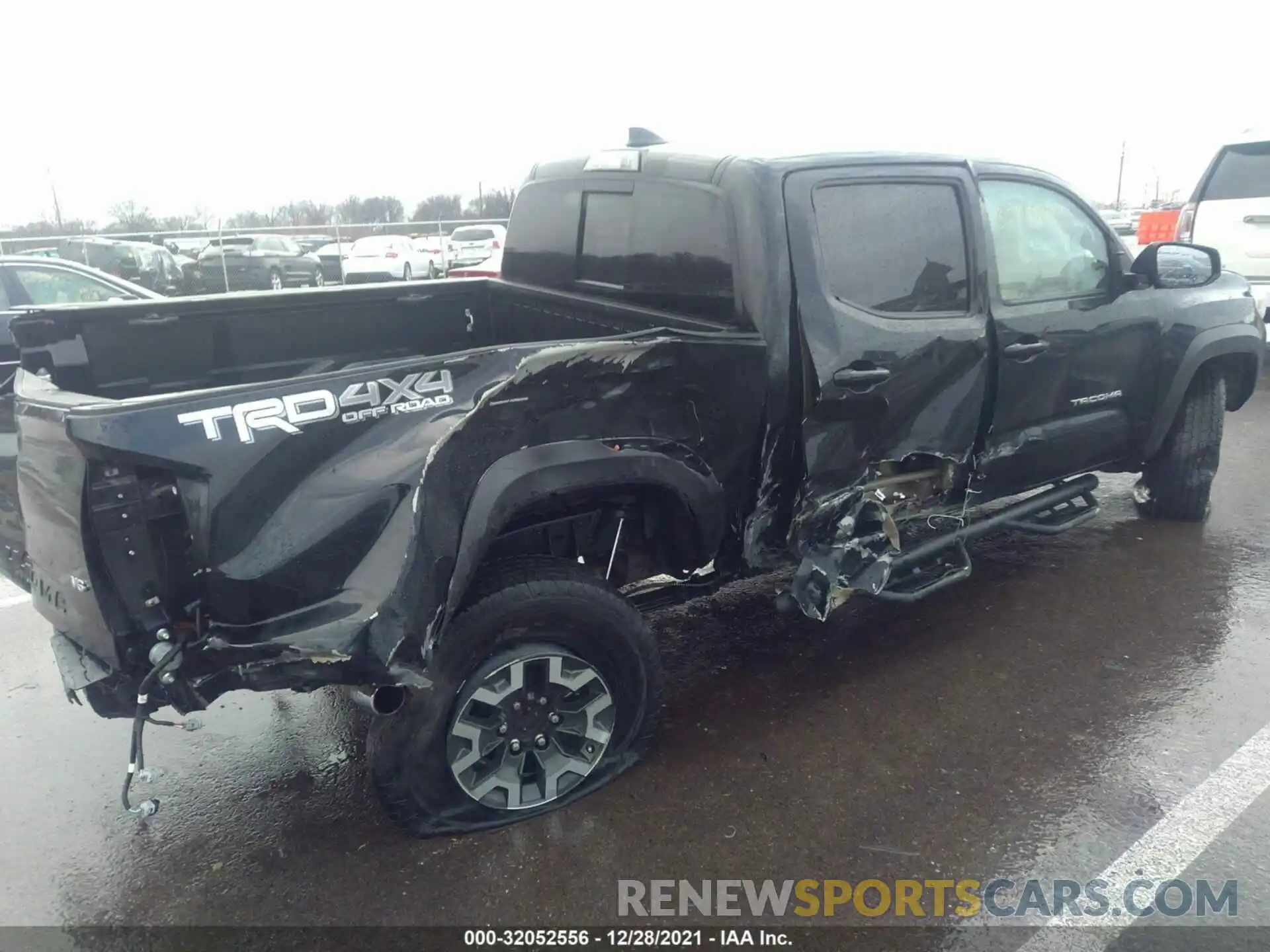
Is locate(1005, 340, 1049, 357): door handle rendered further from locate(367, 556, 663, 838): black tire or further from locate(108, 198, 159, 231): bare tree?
locate(108, 198, 159, 231): bare tree

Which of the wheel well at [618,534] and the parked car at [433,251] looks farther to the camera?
the parked car at [433,251]

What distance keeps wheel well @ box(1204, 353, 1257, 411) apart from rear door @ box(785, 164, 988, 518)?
2.02 metres

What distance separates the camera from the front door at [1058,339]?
3969 millimetres

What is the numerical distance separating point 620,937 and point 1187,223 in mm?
8718

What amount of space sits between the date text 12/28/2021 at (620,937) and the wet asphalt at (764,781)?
0.16ft

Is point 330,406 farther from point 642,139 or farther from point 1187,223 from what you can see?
point 1187,223

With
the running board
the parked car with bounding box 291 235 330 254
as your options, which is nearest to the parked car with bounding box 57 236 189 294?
the parked car with bounding box 291 235 330 254

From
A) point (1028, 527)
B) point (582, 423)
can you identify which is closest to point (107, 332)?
point (582, 423)

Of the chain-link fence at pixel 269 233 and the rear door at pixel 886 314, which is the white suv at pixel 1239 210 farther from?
the chain-link fence at pixel 269 233

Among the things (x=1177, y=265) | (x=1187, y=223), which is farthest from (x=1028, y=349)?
(x=1187, y=223)

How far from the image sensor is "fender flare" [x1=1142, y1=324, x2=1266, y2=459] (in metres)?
4.67

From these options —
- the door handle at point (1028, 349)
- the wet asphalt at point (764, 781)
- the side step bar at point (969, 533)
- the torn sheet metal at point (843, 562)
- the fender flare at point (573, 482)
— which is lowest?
the wet asphalt at point (764, 781)

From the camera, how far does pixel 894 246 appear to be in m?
3.61

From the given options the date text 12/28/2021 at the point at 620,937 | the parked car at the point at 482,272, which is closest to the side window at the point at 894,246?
the parked car at the point at 482,272
